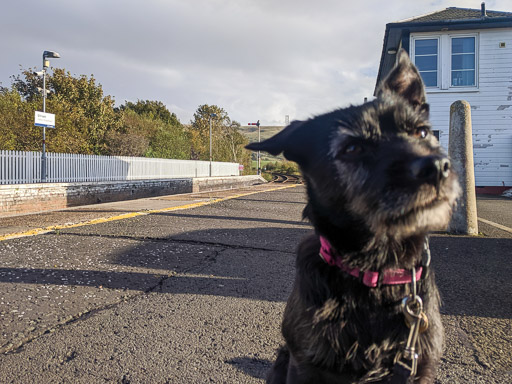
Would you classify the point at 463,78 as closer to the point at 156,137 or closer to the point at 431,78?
the point at 431,78

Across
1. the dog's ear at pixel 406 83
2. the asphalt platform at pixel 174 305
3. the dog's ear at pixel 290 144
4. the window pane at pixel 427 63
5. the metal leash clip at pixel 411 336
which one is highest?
the window pane at pixel 427 63

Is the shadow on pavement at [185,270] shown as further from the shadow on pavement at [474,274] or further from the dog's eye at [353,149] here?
the dog's eye at [353,149]

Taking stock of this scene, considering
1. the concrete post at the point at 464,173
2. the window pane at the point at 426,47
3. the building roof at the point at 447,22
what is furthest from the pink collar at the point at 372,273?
the window pane at the point at 426,47

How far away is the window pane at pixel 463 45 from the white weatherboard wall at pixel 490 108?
301mm

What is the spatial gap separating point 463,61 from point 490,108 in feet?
8.43

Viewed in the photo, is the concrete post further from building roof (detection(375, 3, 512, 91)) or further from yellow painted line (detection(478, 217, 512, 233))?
building roof (detection(375, 3, 512, 91))

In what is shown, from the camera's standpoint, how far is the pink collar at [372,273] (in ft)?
5.34

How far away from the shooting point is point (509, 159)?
16.9 metres

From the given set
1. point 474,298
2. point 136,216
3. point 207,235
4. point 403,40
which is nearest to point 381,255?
point 474,298

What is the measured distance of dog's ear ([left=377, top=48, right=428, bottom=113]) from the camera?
212cm

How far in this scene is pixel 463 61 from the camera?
56.4 ft

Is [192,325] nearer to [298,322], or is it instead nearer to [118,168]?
[298,322]

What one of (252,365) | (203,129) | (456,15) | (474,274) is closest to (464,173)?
(474,274)

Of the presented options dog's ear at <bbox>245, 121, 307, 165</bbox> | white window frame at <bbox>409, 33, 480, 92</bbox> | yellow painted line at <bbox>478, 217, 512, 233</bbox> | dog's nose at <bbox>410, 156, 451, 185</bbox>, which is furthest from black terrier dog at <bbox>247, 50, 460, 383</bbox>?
white window frame at <bbox>409, 33, 480, 92</bbox>
